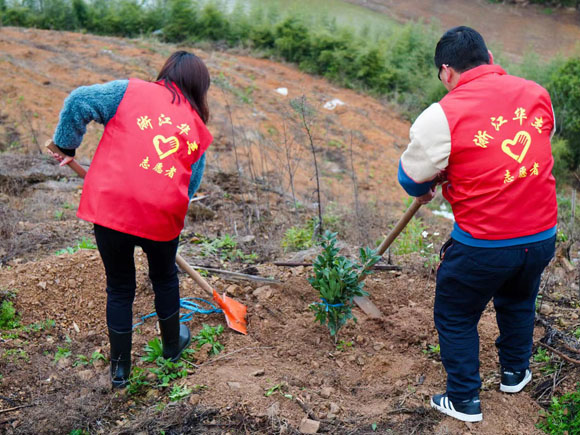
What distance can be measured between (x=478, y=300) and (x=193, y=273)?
1630mm

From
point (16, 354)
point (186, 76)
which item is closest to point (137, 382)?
point (16, 354)

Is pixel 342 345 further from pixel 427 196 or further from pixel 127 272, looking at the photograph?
pixel 127 272

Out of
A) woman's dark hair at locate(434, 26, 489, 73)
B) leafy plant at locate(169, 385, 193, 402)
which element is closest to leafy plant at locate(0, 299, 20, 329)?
leafy plant at locate(169, 385, 193, 402)

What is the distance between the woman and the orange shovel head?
0.80m

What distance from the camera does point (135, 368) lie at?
116 inches

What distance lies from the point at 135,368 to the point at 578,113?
10.7 m

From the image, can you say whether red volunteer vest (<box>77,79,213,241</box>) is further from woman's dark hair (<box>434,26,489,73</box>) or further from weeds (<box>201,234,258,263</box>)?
weeds (<box>201,234,258,263</box>)

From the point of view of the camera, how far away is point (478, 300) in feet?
8.18

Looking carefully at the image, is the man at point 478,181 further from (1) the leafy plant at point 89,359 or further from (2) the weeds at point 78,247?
(2) the weeds at point 78,247

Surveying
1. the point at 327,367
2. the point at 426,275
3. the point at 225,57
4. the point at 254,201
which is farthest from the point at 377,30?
the point at 327,367

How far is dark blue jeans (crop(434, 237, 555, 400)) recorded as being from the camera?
2.40 metres

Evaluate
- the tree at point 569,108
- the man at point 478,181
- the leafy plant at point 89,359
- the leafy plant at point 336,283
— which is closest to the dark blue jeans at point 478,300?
the man at point 478,181

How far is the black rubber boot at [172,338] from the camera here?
2992mm

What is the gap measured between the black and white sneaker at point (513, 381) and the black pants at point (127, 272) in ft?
5.59
